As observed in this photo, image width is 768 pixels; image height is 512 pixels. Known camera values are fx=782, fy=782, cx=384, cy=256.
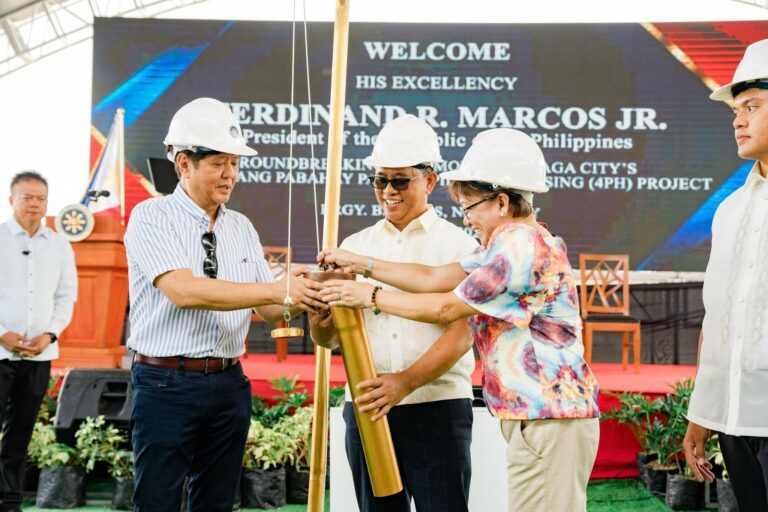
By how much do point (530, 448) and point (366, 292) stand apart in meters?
0.65

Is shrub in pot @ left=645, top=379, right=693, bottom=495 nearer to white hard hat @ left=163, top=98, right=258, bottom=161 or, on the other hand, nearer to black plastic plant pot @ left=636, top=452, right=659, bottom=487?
Answer: black plastic plant pot @ left=636, top=452, right=659, bottom=487

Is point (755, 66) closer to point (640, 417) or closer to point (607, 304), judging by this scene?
point (640, 417)

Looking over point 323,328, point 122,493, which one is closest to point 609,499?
point 122,493

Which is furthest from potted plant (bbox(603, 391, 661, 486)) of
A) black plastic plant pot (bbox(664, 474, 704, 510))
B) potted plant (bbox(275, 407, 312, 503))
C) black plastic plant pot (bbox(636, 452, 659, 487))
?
potted plant (bbox(275, 407, 312, 503))

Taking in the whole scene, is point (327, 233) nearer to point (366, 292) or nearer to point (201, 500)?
point (366, 292)

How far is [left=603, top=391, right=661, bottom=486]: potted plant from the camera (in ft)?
17.9

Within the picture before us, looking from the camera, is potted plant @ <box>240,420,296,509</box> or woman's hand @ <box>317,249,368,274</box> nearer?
woman's hand @ <box>317,249,368,274</box>

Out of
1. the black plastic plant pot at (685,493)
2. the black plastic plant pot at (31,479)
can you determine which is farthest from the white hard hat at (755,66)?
the black plastic plant pot at (31,479)

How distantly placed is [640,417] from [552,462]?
3.73 meters

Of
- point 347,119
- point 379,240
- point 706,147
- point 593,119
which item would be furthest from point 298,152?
point 379,240

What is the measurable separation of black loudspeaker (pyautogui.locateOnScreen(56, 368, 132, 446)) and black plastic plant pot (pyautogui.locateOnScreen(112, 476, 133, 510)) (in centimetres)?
35

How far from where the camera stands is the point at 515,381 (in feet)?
7.04

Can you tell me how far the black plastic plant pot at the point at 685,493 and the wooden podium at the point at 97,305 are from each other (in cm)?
457

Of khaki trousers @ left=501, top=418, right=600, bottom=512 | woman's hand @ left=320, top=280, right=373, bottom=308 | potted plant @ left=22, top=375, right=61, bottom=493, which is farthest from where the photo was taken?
potted plant @ left=22, top=375, right=61, bottom=493
